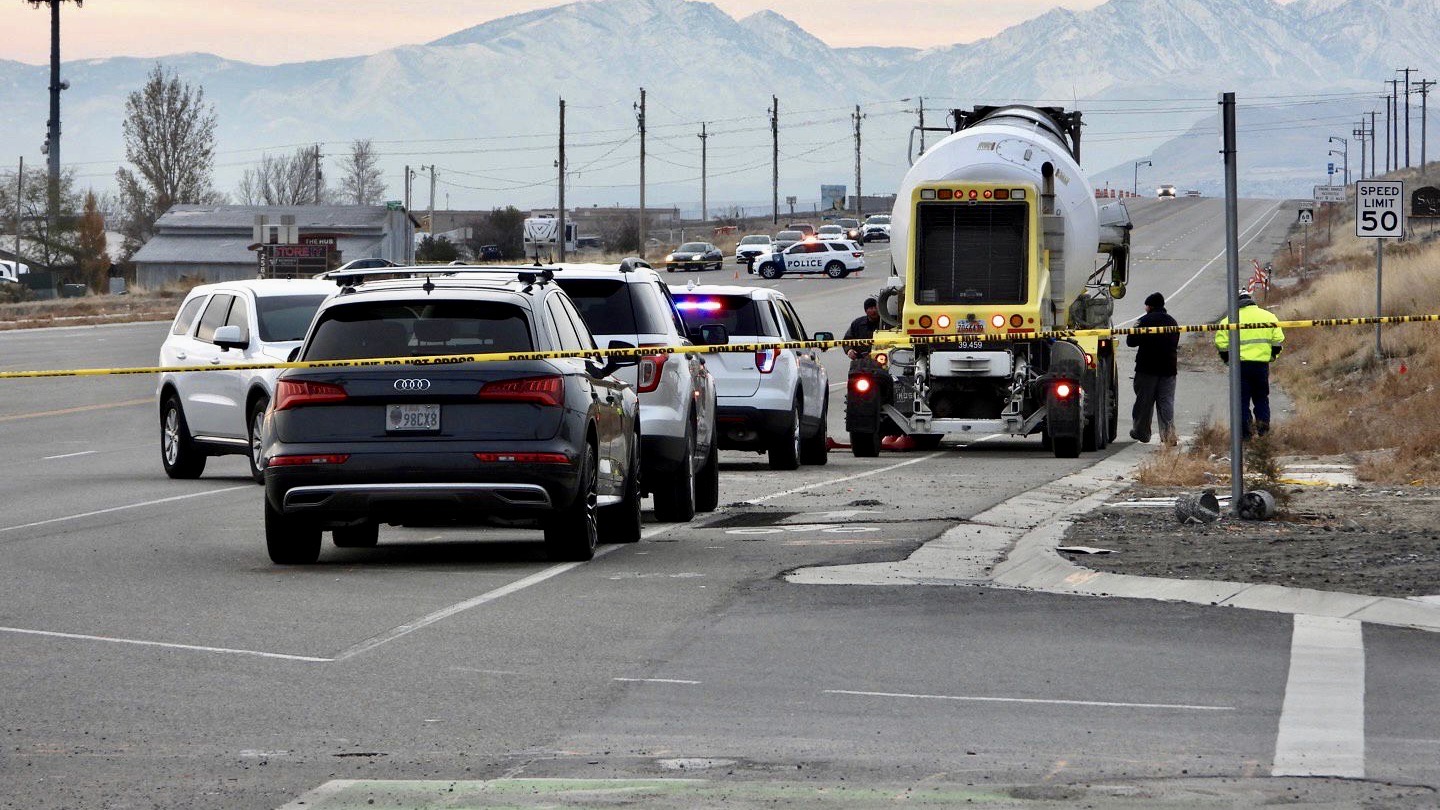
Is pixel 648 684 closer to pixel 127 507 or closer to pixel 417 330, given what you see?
pixel 417 330

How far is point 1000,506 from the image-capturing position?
17.4 m

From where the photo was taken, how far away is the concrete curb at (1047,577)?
1092 centimetres

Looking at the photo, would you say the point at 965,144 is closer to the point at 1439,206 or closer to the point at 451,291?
the point at 451,291

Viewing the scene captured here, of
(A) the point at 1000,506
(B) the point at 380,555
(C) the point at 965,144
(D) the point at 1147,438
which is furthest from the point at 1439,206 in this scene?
(B) the point at 380,555

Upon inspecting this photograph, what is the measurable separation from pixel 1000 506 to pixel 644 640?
24.8ft

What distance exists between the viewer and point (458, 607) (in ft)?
37.6

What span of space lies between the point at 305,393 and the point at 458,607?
2126mm

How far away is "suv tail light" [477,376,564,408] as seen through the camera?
42.1 ft

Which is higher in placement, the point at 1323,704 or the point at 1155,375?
the point at 1155,375

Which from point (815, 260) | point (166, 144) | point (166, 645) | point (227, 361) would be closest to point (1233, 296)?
point (166, 645)

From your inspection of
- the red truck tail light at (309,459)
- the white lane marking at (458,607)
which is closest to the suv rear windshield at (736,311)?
the white lane marking at (458,607)

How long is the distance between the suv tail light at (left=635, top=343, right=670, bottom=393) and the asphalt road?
1.31 m

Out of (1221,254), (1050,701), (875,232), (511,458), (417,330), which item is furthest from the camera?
(875,232)

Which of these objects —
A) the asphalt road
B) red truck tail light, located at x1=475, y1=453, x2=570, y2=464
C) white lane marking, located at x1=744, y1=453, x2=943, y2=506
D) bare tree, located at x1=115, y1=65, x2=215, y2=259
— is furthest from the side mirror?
bare tree, located at x1=115, y1=65, x2=215, y2=259
